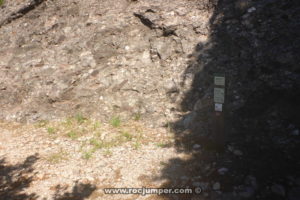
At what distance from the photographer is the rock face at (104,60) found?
7.02 metres

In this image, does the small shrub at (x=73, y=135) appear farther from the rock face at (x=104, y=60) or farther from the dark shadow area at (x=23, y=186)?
the dark shadow area at (x=23, y=186)

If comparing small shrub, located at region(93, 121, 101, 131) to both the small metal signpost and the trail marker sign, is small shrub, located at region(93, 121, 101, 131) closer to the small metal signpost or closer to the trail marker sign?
the small metal signpost

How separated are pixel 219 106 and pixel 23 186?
4158 millimetres

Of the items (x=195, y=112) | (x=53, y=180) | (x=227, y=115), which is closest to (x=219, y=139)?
(x=227, y=115)

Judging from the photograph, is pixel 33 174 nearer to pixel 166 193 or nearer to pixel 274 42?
pixel 166 193

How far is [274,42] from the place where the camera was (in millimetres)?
6137

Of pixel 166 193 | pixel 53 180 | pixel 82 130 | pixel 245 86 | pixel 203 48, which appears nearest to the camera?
pixel 166 193

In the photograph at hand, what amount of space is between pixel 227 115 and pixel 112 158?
2805mm

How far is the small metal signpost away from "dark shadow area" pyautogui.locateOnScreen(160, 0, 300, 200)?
10 cm

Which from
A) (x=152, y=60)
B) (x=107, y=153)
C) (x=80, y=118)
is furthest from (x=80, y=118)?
(x=152, y=60)

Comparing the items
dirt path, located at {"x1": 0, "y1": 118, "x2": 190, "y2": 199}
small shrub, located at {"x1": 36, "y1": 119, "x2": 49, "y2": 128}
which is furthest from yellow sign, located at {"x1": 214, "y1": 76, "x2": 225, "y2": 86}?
small shrub, located at {"x1": 36, "y1": 119, "x2": 49, "y2": 128}

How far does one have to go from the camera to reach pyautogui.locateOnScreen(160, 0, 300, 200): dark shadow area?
4.20 meters

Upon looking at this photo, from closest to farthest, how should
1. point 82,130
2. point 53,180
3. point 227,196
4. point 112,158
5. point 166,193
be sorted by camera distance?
point 227,196
point 166,193
point 53,180
point 112,158
point 82,130

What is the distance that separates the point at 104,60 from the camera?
7773 millimetres
